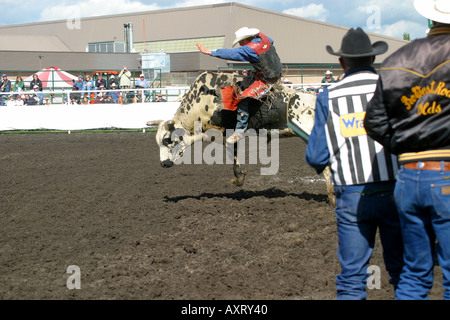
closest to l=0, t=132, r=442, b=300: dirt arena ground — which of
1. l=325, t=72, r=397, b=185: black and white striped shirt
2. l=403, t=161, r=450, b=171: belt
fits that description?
l=325, t=72, r=397, b=185: black and white striped shirt

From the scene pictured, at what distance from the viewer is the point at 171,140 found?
8.29m

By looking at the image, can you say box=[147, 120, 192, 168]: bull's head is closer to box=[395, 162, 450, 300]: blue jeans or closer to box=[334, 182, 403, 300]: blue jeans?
box=[334, 182, 403, 300]: blue jeans

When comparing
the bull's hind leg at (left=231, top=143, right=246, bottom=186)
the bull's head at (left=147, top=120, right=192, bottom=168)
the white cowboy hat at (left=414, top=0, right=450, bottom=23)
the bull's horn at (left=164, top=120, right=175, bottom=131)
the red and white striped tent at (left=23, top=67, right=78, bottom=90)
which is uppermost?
the red and white striped tent at (left=23, top=67, right=78, bottom=90)

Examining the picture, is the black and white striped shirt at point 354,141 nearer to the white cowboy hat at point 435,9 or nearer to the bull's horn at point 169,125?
the white cowboy hat at point 435,9

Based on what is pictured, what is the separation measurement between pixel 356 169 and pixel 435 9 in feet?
3.52

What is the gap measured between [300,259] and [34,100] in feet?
51.9

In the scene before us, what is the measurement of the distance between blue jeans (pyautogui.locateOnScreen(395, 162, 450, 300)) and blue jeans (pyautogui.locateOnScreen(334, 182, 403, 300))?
197mm

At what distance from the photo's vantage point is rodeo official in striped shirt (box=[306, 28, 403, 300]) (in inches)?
128

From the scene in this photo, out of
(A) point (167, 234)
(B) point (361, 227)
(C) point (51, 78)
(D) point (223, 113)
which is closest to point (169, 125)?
(D) point (223, 113)

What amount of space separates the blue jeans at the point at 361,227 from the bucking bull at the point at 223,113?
3.82 meters

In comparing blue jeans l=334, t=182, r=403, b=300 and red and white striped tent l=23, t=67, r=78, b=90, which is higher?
red and white striped tent l=23, t=67, r=78, b=90

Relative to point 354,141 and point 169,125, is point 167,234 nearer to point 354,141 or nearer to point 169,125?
point 169,125

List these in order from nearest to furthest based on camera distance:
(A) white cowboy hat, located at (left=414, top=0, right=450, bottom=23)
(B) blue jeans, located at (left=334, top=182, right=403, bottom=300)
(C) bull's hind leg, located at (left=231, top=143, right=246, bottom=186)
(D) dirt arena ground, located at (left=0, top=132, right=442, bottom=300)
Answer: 1. (A) white cowboy hat, located at (left=414, top=0, right=450, bottom=23)
2. (B) blue jeans, located at (left=334, top=182, right=403, bottom=300)
3. (D) dirt arena ground, located at (left=0, top=132, right=442, bottom=300)
4. (C) bull's hind leg, located at (left=231, top=143, right=246, bottom=186)

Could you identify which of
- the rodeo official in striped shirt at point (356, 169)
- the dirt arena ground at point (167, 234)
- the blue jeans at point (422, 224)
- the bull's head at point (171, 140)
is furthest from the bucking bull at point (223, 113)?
the blue jeans at point (422, 224)
